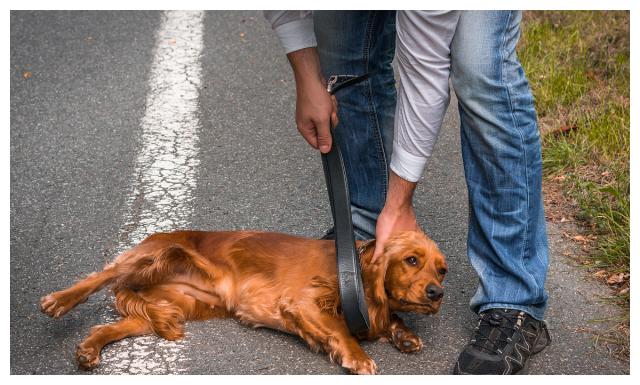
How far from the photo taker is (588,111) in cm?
496

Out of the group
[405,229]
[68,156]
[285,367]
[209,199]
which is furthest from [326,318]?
[68,156]

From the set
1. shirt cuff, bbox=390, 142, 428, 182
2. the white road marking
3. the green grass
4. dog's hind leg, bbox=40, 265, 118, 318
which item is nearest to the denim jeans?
shirt cuff, bbox=390, 142, 428, 182

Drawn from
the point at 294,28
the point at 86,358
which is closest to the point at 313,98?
the point at 294,28

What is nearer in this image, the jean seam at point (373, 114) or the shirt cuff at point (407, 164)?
the shirt cuff at point (407, 164)

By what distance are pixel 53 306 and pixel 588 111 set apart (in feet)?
10.3

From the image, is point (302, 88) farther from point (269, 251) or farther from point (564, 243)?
point (564, 243)

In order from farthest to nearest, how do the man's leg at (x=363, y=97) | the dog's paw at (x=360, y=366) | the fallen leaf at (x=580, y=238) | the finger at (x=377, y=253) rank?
the fallen leaf at (x=580, y=238) < the man's leg at (x=363, y=97) < the finger at (x=377, y=253) < the dog's paw at (x=360, y=366)

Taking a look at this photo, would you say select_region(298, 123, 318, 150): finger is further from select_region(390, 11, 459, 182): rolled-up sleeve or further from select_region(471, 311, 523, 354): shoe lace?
select_region(471, 311, 523, 354): shoe lace

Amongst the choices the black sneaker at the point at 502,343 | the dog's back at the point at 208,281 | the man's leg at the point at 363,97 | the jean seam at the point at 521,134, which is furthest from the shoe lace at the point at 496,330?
the man's leg at the point at 363,97

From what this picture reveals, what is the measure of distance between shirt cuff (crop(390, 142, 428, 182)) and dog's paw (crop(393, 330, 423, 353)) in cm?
54

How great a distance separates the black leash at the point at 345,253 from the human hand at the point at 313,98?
5 cm

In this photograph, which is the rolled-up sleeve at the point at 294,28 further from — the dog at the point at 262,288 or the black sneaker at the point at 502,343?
the black sneaker at the point at 502,343

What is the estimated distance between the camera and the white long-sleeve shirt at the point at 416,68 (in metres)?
2.83

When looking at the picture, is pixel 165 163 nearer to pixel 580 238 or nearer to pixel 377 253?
pixel 377 253
